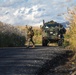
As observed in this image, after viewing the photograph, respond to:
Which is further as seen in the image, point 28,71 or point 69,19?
point 69,19

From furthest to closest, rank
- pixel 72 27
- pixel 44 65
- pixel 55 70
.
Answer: pixel 72 27 → pixel 44 65 → pixel 55 70

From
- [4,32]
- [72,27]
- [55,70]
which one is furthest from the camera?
[4,32]

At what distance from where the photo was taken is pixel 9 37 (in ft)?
133

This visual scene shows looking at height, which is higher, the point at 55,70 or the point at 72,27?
the point at 72,27

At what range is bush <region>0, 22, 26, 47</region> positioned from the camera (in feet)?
130

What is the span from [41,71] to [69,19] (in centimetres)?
456

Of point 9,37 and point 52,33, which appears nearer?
point 52,33

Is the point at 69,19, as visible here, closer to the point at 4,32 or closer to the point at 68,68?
the point at 68,68

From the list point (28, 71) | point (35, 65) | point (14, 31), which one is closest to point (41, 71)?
point (28, 71)

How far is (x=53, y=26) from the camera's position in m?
40.2

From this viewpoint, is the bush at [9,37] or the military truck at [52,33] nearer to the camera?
the military truck at [52,33]

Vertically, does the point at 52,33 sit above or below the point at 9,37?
above

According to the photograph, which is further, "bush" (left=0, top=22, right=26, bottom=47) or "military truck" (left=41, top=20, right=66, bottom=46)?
"bush" (left=0, top=22, right=26, bottom=47)

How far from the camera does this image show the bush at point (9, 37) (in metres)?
39.5
